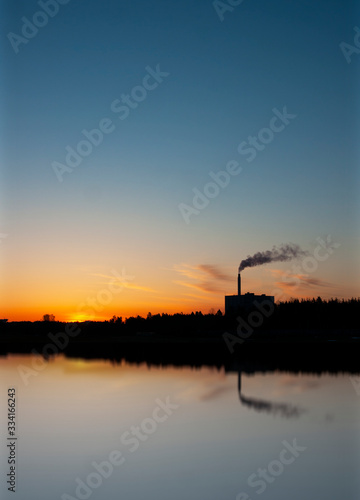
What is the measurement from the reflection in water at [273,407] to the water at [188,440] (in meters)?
0.08

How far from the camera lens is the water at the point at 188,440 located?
45.5 ft

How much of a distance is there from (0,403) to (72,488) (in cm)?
1296

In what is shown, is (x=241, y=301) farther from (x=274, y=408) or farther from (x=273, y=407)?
(x=274, y=408)

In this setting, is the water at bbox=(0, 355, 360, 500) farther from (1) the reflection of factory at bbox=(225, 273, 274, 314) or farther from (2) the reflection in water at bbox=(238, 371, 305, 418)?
(1) the reflection of factory at bbox=(225, 273, 274, 314)

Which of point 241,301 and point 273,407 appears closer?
point 273,407

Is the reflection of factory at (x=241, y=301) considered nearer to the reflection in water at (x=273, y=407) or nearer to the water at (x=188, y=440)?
the water at (x=188, y=440)

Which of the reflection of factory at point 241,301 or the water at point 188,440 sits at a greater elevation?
the reflection of factory at point 241,301

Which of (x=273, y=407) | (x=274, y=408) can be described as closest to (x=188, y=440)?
(x=274, y=408)

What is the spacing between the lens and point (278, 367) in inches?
1651

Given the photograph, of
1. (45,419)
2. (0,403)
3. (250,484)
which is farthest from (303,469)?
(0,403)

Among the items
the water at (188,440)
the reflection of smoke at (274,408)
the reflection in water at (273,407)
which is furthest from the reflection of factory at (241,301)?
the reflection of smoke at (274,408)

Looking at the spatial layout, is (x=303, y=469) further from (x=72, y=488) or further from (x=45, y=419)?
(x=45, y=419)

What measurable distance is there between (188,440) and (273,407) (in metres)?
7.23

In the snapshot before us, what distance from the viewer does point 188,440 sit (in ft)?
59.8
